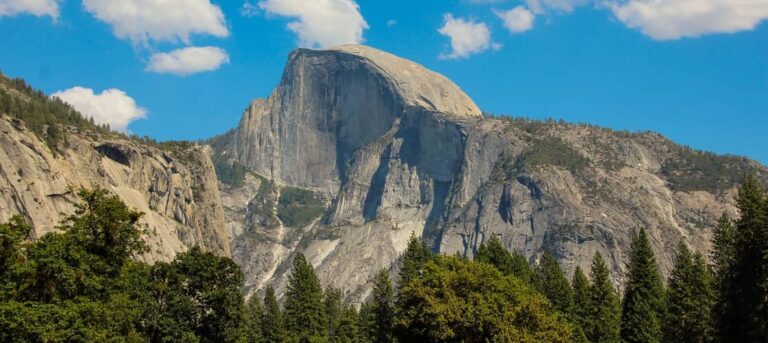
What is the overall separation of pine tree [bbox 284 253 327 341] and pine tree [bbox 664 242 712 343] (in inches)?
1559

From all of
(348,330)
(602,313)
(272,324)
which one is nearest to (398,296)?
(602,313)

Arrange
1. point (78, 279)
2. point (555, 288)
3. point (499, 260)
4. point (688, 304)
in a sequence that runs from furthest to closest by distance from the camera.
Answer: point (499, 260) → point (555, 288) → point (688, 304) → point (78, 279)

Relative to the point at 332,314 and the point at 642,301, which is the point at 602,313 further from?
the point at 332,314

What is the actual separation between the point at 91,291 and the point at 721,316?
4288 cm

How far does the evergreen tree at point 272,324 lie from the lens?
110 meters

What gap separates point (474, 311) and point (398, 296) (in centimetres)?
1177

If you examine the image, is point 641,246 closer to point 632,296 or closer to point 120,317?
point 632,296

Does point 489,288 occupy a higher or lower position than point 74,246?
higher

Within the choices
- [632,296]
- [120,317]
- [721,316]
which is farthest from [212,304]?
[632,296]

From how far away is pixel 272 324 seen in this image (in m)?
115

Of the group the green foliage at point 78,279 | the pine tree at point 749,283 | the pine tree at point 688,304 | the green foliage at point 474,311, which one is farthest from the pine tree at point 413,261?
the pine tree at point 749,283

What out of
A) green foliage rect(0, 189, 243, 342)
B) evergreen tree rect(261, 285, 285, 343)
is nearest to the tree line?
green foliage rect(0, 189, 243, 342)

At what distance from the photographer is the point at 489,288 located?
68.9 meters

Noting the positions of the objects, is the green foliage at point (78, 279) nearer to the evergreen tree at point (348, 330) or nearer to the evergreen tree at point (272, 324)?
the evergreen tree at point (272, 324)
